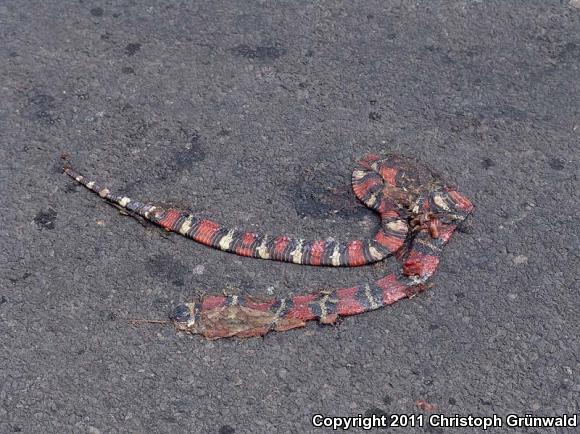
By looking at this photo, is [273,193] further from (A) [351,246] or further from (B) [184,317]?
(B) [184,317]

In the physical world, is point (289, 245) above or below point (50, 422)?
above

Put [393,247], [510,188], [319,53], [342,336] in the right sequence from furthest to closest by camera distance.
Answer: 1. [319,53]
2. [510,188]
3. [393,247]
4. [342,336]

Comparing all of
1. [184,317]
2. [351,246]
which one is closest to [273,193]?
[351,246]

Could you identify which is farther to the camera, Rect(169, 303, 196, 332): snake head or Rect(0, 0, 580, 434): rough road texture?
Rect(169, 303, 196, 332): snake head

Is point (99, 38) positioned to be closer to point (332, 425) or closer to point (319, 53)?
point (319, 53)

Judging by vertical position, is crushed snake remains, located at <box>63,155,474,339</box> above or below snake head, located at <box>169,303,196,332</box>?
above

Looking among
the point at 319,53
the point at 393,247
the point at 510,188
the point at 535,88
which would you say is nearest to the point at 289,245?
the point at 393,247
